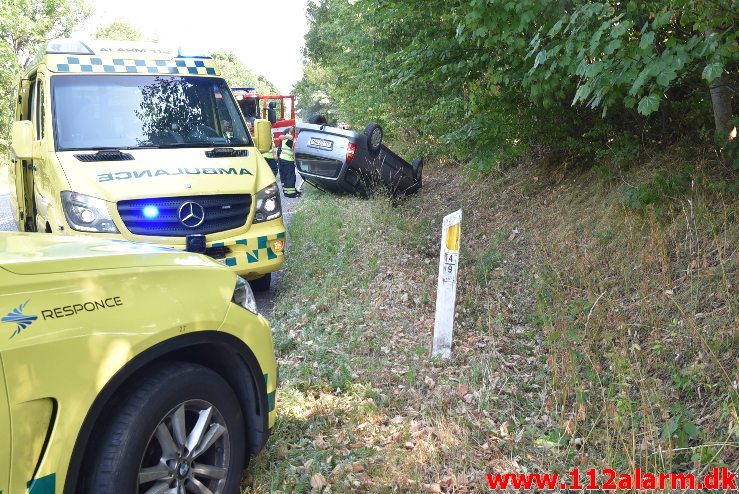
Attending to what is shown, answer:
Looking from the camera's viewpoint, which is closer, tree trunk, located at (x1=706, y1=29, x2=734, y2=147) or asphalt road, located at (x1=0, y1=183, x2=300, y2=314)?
tree trunk, located at (x1=706, y1=29, x2=734, y2=147)

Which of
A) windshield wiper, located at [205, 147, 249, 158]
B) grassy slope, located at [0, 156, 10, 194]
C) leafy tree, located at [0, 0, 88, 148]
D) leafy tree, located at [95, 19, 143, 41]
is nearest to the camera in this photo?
windshield wiper, located at [205, 147, 249, 158]

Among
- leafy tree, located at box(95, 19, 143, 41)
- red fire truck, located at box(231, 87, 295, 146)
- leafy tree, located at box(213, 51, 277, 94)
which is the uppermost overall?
leafy tree, located at box(213, 51, 277, 94)

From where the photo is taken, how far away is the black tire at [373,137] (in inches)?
447

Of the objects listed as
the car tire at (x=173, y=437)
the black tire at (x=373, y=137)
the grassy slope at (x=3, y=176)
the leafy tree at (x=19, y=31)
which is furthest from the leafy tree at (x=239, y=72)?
the car tire at (x=173, y=437)

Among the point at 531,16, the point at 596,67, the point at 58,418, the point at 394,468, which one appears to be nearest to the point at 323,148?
the point at 531,16

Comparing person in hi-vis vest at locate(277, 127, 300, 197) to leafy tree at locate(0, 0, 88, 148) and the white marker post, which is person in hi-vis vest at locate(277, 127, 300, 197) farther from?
leafy tree at locate(0, 0, 88, 148)

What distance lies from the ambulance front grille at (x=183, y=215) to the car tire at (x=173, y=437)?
121 inches

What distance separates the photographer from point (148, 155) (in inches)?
236

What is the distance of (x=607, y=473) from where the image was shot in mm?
3236

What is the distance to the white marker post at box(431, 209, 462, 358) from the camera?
190 inches

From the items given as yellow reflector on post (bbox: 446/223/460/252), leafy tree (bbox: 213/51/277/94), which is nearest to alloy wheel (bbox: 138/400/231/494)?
yellow reflector on post (bbox: 446/223/460/252)

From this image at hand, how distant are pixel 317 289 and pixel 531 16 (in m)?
3.49

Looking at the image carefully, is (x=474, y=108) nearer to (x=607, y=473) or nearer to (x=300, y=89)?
(x=607, y=473)

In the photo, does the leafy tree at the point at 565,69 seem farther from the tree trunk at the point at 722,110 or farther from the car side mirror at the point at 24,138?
the car side mirror at the point at 24,138
